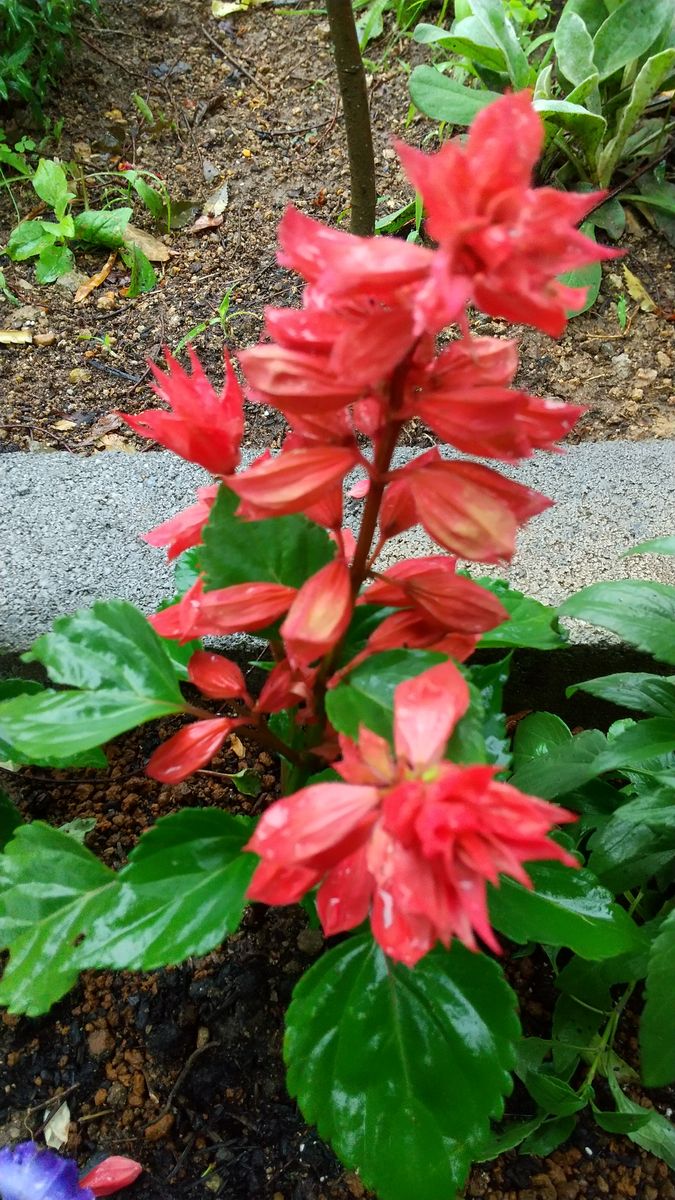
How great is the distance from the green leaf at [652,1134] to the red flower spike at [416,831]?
55 centimetres

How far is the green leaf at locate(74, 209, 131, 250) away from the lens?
2.04 metres

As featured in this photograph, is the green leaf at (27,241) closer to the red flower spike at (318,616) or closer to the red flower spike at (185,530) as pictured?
the red flower spike at (185,530)

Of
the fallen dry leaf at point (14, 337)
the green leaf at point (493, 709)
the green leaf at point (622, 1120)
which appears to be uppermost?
the green leaf at point (493, 709)

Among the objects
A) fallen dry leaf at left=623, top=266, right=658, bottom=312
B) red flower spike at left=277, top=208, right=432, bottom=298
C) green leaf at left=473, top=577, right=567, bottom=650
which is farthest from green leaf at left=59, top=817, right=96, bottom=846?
fallen dry leaf at left=623, top=266, right=658, bottom=312

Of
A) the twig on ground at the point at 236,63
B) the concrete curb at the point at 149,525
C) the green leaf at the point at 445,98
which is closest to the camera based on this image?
the concrete curb at the point at 149,525

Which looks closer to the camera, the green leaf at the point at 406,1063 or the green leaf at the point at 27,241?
the green leaf at the point at 406,1063

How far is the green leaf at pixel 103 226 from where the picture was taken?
2037 mm

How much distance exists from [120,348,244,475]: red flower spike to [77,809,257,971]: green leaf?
0.28 meters

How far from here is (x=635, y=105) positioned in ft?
6.00

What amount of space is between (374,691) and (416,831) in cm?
14

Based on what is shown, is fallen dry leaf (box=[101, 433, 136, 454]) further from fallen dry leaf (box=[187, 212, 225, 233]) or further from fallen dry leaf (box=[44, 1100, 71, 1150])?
fallen dry leaf (box=[44, 1100, 71, 1150])

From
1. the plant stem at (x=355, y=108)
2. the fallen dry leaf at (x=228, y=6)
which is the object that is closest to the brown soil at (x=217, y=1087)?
the plant stem at (x=355, y=108)

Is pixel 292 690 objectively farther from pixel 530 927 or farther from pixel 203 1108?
pixel 203 1108

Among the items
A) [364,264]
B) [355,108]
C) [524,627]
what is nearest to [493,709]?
[524,627]
